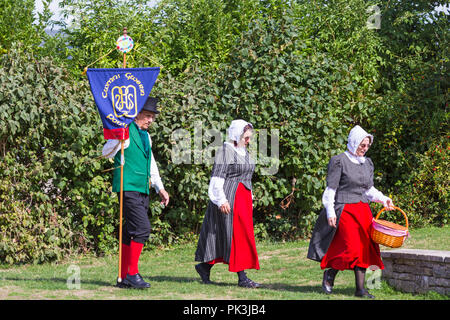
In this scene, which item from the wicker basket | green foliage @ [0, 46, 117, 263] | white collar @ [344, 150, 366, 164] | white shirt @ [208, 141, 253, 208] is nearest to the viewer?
the wicker basket

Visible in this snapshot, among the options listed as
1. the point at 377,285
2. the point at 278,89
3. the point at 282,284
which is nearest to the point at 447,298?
the point at 377,285

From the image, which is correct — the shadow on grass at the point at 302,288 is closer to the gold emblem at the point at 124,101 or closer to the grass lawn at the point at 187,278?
the grass lawn at the point at 187,278

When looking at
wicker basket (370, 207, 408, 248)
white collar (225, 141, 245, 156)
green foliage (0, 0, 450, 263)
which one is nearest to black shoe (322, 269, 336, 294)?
wicker basket (370, 207, 408, 248)

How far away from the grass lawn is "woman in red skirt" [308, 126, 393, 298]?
1.06 ft

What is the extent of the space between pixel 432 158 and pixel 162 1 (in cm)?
618

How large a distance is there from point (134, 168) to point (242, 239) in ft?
4.27

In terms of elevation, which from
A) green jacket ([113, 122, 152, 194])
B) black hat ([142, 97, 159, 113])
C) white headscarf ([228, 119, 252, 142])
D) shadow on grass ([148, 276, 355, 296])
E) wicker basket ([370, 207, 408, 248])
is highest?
black hat ([142, 97, 159, 113])

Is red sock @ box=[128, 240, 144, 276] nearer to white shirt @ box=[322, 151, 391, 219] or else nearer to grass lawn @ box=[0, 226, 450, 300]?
grass lawn @ box=[0, 226, 450, 300]

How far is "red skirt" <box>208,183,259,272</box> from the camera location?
6.46 metres

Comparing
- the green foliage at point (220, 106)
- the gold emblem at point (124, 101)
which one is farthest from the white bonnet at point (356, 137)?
the green foliage at point (220, 106)

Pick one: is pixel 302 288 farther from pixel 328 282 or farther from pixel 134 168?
pixel 134 168

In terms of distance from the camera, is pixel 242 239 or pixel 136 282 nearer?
pixel 136 282

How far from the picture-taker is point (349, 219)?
6.03 m

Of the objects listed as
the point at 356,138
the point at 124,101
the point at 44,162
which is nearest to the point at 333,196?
the point at 356,138
